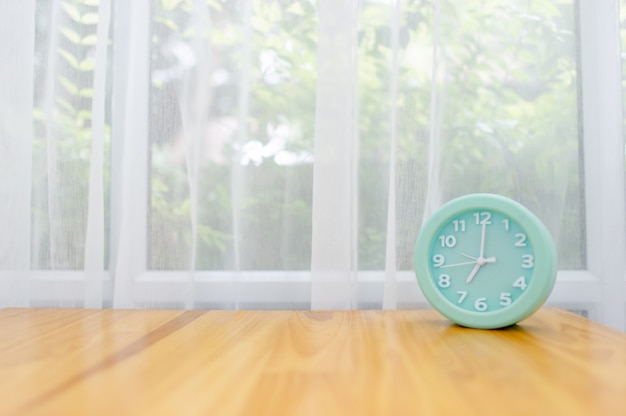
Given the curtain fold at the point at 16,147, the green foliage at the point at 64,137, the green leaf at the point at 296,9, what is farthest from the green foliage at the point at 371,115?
the curtain fold at the point at 16,147

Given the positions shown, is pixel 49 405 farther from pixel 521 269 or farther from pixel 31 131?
pixel 31 131

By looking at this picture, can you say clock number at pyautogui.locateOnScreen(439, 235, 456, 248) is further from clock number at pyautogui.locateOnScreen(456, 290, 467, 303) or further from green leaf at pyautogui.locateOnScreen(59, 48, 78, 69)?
green leaf at pyautogui.locateOnScreen(59, 48, 78, 69)

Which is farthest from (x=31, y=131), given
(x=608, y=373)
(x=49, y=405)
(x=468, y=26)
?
(x=608, y=373)

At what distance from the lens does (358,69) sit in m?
1.13

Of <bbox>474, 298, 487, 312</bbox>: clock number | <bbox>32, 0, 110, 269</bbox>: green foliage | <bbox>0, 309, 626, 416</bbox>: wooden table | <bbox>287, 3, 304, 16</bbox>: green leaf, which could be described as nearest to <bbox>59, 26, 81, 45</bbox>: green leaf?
<bbox>32, 0, 110, 269</bbox>: green foliage

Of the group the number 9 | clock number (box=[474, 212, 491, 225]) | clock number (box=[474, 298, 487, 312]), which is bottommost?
clock number (box=[474, 298, 487, 312])

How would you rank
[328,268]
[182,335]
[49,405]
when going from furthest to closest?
1. [328,268]
2. [182,335]
3. [49,405]

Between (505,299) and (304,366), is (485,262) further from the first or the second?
(304,366)

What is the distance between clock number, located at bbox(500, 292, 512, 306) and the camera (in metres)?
0.87

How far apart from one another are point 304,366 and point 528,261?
1.35 feet

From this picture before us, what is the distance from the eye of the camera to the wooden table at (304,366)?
1.67ft

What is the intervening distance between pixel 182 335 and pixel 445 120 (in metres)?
0.64

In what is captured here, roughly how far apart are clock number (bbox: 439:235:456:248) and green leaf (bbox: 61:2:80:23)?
81 centimetres

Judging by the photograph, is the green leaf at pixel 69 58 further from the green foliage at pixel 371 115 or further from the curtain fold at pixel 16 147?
the green foliage at pixel 371 115
